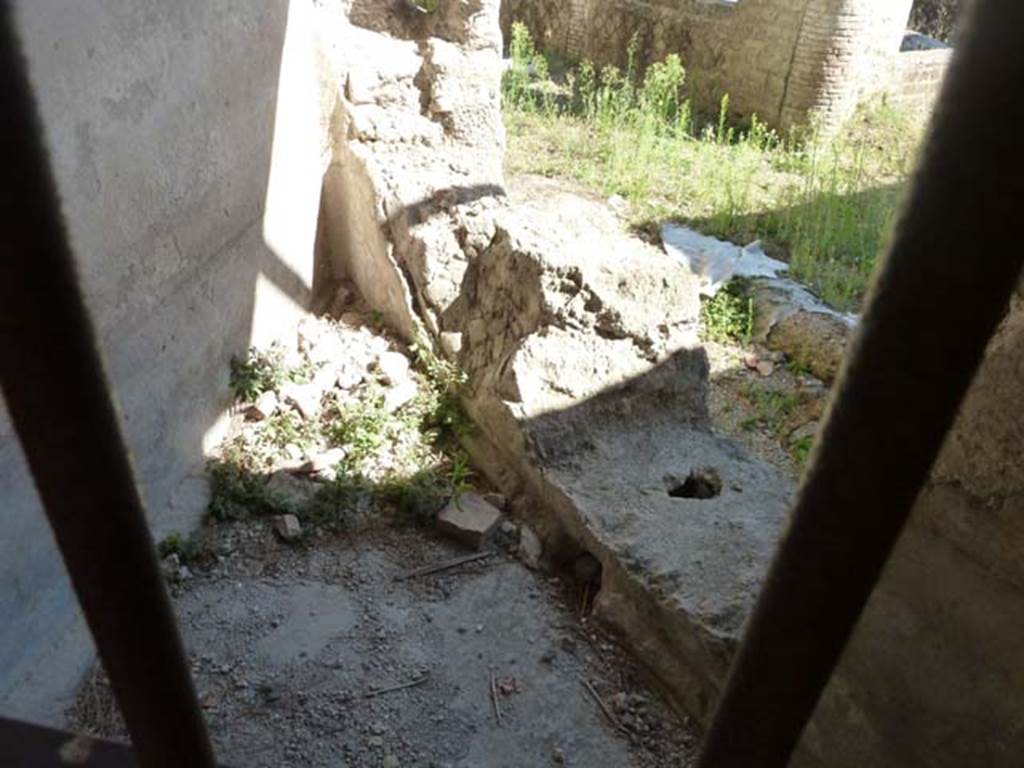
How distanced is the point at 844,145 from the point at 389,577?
669 cm

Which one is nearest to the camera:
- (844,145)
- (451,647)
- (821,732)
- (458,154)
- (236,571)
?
(821,732)

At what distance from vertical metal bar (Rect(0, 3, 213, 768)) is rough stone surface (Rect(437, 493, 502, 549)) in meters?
2.76

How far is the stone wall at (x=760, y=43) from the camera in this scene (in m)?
7.92

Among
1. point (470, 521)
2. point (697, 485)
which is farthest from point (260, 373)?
point (697, 485)

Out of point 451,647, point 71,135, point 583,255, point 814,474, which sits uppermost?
point 814,474

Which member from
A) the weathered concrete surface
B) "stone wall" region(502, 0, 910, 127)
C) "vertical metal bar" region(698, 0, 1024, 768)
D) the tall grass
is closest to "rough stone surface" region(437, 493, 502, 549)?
the weathered concrete surface

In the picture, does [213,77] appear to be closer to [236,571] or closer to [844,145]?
[236,571]

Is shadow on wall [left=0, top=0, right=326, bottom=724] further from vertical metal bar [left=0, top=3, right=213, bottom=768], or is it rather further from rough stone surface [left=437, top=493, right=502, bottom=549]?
vertical metal bar [left=0, top=3, right=213, bottom=768]

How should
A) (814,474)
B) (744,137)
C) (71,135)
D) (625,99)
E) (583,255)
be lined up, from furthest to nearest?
(744,137), (625,99), (583,255), (71,135), (814,474)

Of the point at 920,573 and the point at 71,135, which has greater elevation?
the point at 71,135

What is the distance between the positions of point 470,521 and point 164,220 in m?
1.64

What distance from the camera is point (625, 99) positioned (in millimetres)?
7656

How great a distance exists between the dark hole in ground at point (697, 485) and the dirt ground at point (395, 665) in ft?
1.77

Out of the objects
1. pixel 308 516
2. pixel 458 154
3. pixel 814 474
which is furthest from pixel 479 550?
pixel 814 474
